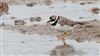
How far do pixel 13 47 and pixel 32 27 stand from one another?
742 mm

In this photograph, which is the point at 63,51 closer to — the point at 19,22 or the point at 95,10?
the point at 19,22

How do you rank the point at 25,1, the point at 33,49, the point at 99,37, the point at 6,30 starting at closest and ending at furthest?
1. the point at 33,49
2. the point at 99,37
3. the point at 6,30
4. the point at 25,1

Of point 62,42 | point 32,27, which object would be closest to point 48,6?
point 32,27

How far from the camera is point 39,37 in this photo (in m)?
4.80

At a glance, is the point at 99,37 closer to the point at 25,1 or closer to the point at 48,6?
the point at 48,6

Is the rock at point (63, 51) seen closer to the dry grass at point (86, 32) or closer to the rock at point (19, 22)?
the dry grass at point (86, 32)

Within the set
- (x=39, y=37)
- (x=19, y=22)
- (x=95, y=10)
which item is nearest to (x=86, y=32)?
(x=39, y=37)

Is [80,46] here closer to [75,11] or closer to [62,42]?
[62,42]

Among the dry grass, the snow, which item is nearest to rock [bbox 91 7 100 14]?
the snow

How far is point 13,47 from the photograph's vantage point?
449 centimetres

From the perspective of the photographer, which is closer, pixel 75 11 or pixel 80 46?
pixel 80 46

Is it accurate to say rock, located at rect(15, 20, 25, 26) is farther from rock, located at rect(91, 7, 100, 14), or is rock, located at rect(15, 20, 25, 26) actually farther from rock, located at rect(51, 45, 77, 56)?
rock, located at rect(91, 7, 100, 14)

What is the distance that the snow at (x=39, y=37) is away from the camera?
4.36m

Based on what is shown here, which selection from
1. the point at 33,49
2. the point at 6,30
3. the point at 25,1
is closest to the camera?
the point at 33,49
